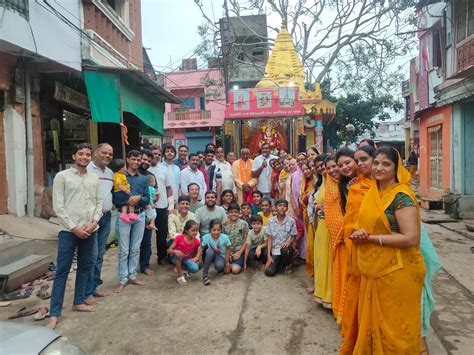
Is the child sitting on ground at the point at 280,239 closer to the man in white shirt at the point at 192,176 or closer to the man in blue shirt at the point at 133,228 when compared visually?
the man in white shirt at the point at 192,176

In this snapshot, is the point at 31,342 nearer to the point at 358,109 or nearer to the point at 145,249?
the point at 145,249

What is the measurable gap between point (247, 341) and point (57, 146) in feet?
20.9

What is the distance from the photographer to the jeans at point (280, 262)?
187 inches

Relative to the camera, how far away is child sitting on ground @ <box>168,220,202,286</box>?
4.73 metres

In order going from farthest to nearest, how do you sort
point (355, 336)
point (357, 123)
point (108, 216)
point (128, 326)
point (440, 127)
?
point (357, 123) → point (440, 127) → point (108, 216) → point (128, 326) → point (355, 336)

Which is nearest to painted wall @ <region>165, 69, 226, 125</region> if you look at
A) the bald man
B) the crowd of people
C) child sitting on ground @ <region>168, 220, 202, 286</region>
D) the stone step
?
the bald man

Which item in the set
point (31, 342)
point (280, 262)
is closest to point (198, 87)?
point (280, 262)

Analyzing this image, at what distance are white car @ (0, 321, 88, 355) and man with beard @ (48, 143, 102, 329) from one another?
5.03 feet

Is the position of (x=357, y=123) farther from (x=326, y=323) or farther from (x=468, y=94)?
(x=326, y=323)

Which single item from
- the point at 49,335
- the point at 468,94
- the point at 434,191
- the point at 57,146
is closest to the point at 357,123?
the point at 434,191

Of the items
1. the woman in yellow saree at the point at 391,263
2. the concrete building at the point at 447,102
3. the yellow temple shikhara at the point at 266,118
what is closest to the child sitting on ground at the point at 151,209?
the woman in yellow saree at the point at 391,263

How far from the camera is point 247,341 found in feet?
10.0

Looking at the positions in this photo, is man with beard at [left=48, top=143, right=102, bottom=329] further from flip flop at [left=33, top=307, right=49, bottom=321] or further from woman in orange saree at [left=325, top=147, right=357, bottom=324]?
woman in orange saree at [left=325, top=147, right=357, bottom=324]

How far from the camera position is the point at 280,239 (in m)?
4.85
